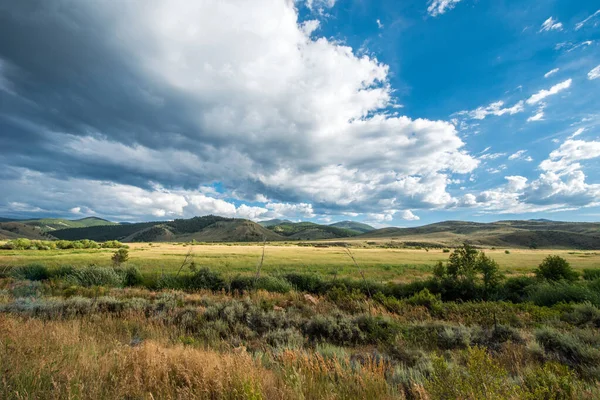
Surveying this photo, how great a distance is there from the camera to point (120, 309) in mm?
11383

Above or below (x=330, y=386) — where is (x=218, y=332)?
below

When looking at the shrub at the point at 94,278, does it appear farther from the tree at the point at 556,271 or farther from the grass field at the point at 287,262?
the tree at the point at 556,271

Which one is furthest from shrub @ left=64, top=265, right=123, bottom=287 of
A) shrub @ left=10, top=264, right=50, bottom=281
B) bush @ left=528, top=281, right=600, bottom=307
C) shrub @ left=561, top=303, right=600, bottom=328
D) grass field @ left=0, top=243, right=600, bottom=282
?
bush @ left=528, top=281, right=600, bottom=307

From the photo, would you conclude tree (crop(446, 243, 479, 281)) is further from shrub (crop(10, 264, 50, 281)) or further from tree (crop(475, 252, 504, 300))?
shrub (crop(10, 264, 50, 281))

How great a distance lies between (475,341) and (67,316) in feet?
45.4

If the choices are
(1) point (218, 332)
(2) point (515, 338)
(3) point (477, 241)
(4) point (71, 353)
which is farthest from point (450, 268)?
(3) point (477, 241)

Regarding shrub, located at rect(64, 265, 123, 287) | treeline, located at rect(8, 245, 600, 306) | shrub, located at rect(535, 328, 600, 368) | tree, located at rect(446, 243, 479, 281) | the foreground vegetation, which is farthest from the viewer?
tree, located at rect(446, 243, 479, 281)

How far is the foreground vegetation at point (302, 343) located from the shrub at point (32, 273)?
5.11 meters

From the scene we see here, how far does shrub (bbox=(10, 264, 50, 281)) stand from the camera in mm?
21758

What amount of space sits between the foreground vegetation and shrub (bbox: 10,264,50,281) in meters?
5.11

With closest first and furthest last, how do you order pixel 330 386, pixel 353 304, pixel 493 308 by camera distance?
pixel 330 386 < pixel 493 308 < pixel 353 304

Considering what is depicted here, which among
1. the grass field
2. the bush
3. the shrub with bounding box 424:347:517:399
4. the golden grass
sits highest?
the shrub with bounding box 424:347:517:399

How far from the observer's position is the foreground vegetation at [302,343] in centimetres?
385

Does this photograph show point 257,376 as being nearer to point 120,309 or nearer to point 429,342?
point 429,342
